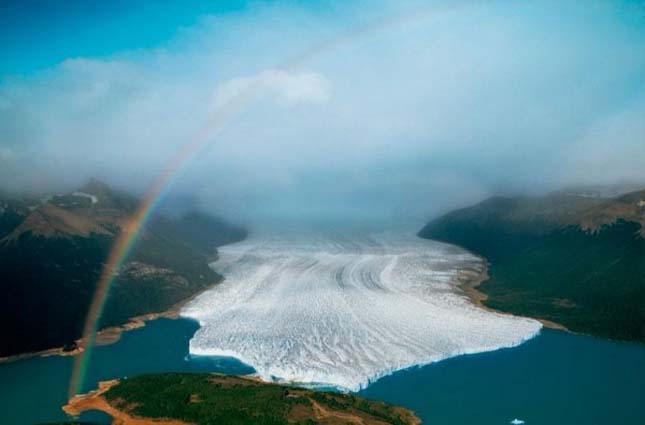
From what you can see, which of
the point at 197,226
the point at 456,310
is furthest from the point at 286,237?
the point at 456,310

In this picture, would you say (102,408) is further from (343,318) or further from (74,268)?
(74,268)

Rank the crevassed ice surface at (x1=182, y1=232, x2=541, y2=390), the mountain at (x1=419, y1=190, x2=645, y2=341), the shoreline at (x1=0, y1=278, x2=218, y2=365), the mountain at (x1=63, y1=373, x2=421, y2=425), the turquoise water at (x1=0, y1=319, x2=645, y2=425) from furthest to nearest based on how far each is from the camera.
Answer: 1. the mountain at (x1=419, y1=190, x2=645, y2=341)
2. the shoreline at (x1=0, y1=278, x2=218, y2=365)
3. the crevassed ice surface at (x1=182, y1=232, x2=541, y2=390)
4. the turquoise water at (x1=0, y1=319, x2=645, y2=425)
5. the mountain at (x1=63, y1=373, x2=421, y2=425)

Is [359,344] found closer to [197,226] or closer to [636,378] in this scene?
[636,378]

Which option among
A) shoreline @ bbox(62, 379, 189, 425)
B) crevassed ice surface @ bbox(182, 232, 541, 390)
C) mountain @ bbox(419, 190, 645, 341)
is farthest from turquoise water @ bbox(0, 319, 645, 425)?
mountain @ bbox(419, 190, 645, 341)

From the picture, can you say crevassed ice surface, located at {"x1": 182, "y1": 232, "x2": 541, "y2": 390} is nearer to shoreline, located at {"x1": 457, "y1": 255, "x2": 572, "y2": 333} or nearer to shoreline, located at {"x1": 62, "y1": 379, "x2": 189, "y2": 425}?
shoreline, located at {"x1": 457, "y1": 255, "x2": 572, "y2": 333}

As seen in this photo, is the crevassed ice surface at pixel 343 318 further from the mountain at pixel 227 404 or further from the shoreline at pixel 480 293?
the mountain at pixel 227 404

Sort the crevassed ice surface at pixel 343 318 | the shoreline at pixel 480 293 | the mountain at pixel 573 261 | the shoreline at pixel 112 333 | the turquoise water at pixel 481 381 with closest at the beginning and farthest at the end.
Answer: the turquoise water at pixel 481 381 → the crevassed ice surface at pixel 343 318 → the shoreline at pixel 112 333 → the shoreline at pixel 480 293 → the mountain at pixel 573 261

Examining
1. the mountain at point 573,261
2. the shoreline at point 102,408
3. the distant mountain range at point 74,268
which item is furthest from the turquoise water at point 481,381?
the mountain at point 573,261
